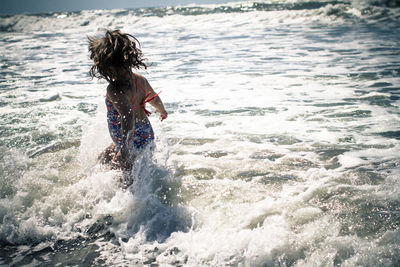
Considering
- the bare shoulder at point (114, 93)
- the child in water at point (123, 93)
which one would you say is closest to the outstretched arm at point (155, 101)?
the child in water at point (123, 93)

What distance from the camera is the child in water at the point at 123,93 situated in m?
3.05

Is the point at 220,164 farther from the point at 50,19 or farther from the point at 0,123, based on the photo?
the point at 50,19

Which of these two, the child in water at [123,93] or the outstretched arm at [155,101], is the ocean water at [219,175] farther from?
the outstretched arm at [155,101]

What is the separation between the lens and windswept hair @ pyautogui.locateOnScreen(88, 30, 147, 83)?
301 centimetres

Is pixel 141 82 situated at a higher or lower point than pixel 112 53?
lower

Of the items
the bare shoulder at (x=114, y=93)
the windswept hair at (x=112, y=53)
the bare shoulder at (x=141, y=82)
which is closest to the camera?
the windswept hair at (x=112, y=53)

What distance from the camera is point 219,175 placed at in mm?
3711

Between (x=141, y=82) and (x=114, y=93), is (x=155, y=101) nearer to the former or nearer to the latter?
(x=141, y=82)

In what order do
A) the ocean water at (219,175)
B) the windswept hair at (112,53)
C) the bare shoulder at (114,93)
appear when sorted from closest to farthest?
the ocean water at (219,175)
the windswept hair at (112,53)
the bare shoulder at (114,93)

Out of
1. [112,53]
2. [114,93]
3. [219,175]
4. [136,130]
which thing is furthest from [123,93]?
[219,175]

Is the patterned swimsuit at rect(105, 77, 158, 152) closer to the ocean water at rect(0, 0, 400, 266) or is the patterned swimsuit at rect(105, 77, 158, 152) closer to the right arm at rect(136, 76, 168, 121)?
the right arm at rect(136, 76, 168, 121)

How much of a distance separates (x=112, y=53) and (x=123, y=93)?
1.40 ft

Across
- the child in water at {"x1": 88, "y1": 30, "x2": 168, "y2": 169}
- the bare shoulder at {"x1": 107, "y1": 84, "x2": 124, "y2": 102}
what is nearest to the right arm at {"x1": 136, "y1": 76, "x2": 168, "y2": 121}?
the child in water at {"x1": 88, "y1": 30, "x2": 168, "y2": 169}

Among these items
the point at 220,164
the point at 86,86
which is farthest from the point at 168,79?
the point at 220,164
